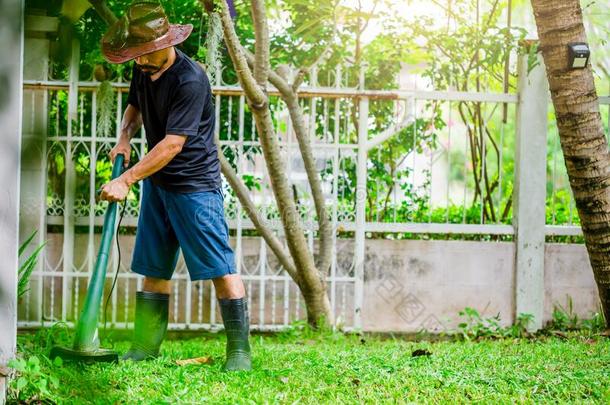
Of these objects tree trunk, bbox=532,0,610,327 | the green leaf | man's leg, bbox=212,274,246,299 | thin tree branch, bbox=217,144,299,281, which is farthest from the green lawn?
thin tree branch, bbox=217,144,299,281

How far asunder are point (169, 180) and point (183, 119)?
34 centimetres

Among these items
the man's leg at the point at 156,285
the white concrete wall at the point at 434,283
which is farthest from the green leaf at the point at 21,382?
the white concrete wall at the point at 434,283

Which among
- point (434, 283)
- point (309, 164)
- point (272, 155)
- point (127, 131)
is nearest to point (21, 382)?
point (127, 131)

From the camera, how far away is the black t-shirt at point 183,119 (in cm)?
356

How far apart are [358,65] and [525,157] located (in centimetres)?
147

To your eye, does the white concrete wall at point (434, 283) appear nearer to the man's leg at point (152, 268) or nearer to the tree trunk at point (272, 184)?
the tree trunk at point (272, 184)

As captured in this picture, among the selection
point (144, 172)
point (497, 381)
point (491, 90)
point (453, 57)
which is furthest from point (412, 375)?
point (491, 90)

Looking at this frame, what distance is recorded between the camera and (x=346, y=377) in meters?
3.46

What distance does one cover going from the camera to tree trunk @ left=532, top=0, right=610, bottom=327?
12.3 ft

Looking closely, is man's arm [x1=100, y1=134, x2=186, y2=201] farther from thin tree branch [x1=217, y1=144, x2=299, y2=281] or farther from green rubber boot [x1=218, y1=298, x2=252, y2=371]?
thin tree branch [x1=217, y1=144, x2=299, y2=281]

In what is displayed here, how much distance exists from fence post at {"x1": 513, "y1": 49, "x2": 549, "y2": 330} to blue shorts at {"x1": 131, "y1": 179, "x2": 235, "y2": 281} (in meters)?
3.01

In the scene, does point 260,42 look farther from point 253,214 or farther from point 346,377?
point 346,377

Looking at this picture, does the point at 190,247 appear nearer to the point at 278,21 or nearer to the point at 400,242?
the point at 400,242

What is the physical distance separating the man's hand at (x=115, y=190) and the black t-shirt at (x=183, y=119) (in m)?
0.31
